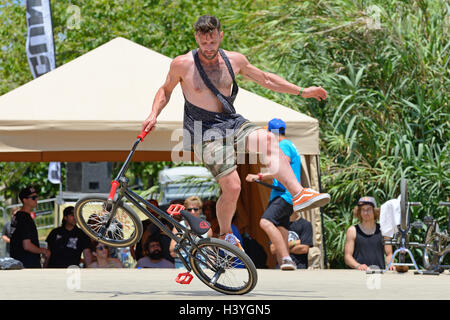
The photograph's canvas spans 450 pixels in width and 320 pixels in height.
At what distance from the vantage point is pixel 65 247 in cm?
944

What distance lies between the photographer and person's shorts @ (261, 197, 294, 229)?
8.47 m

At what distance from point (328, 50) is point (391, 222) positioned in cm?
456

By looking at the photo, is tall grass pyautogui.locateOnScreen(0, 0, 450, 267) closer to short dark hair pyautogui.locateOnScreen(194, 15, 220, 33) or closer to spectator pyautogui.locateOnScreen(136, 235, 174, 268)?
spectator pyautogui.locateOnScreen(136, 235, 174, 268)

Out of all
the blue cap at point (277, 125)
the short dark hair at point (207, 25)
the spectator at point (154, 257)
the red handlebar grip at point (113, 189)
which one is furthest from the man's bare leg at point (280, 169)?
the spectator at point (154, 257)

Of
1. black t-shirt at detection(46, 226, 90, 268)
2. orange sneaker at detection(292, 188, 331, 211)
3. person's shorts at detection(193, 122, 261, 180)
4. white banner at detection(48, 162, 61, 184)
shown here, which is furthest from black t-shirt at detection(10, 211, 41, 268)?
white banner at detection(48, 162, 61, 184)

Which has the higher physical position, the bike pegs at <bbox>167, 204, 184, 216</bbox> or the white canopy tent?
the white canopy tent

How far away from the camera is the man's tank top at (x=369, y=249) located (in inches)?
355

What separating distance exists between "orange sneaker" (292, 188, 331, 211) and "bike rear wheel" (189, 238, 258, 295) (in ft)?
1.70

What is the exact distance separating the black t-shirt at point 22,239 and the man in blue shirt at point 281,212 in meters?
2.65

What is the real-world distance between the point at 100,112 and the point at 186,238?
3315 mm

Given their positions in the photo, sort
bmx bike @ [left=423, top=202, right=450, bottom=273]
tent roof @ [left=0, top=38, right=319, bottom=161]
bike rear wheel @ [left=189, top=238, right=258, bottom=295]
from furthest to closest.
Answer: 1. tent roof @ [left=0, top=38, right=319, bottom=161]
2. bmx bike @ [left=423, top=202, right=450, bottom=273]
3. bike rear wheel @ [left=189, top=238, right=258, bottom=295]

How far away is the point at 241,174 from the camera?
1150 cm

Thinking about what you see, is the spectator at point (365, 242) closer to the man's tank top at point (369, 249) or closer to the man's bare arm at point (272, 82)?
the man's tank top at point (369, 249)
